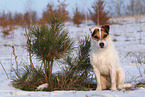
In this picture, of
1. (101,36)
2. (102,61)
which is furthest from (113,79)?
(101,36)

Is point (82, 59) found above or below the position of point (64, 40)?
below

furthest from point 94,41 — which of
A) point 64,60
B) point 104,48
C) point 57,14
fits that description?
point 57,14

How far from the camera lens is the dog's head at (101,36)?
3.61 metres

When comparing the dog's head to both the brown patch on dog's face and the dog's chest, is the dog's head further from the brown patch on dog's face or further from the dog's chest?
the dog's chest

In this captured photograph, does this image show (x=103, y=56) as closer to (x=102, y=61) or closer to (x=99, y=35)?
(x=102, y=61)

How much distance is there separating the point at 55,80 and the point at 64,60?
1.80ft

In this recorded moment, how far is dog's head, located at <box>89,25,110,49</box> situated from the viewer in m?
3.61

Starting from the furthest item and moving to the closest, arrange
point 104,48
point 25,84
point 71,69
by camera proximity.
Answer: point 71,69, point 25,84, point 104,48

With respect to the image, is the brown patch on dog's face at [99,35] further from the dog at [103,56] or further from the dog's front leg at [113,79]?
the dog's front leg at [113,79]

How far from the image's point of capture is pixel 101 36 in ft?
12.1

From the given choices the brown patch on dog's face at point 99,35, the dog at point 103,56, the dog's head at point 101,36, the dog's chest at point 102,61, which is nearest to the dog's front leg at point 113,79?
the dog at point 103,56

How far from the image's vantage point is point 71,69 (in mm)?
4473

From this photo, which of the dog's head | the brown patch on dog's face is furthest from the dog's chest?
the brown patch on dog's face

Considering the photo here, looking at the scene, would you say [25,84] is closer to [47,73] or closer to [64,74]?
[47,73]
